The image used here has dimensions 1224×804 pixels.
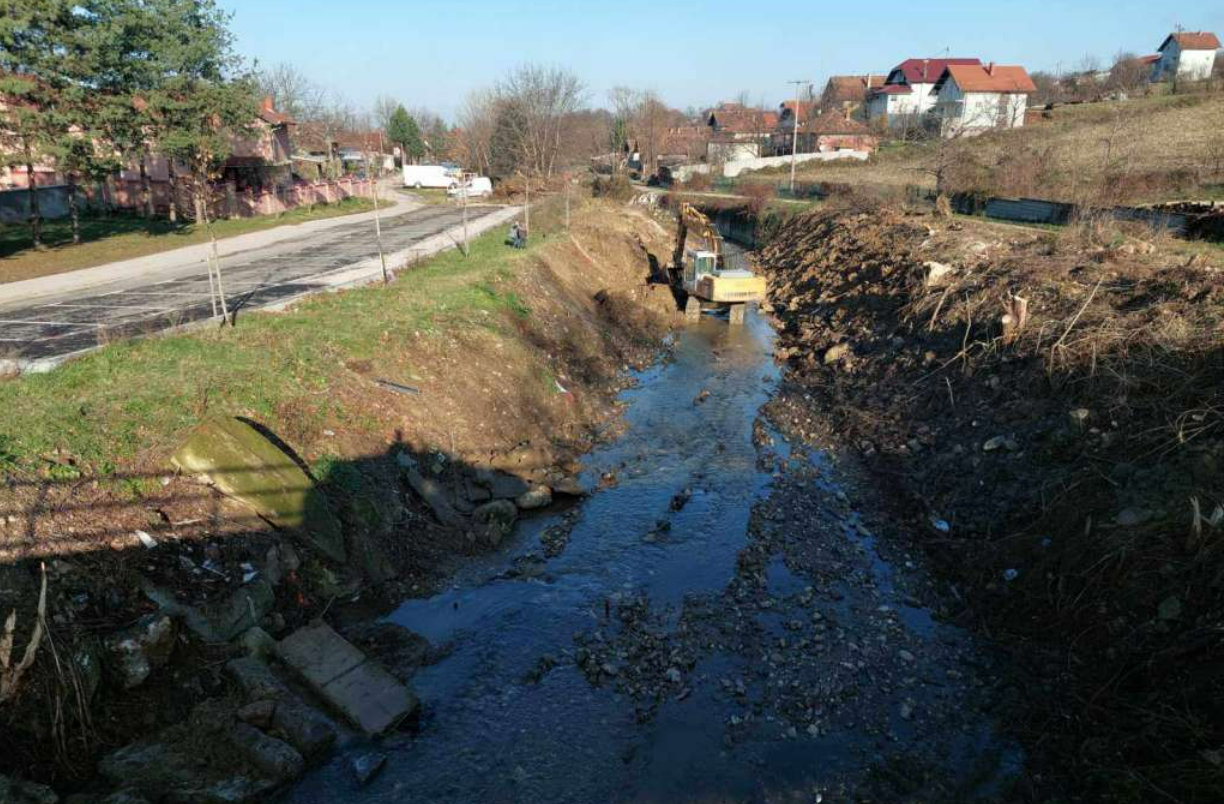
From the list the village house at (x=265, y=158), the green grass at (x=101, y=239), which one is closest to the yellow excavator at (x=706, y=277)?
the green grass at (x=101, y=239)

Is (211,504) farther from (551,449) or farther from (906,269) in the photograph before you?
(906,269)

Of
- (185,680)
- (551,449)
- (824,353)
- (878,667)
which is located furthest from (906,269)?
(185,680)

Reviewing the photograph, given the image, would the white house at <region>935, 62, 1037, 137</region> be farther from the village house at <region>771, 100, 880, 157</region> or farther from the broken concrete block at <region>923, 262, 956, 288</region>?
the broken concrete block at <region>923, 262, 956, 288</region>

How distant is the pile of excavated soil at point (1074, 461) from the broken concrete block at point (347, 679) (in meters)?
6.95

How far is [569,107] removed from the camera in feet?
220

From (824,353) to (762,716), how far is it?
15.2 metres

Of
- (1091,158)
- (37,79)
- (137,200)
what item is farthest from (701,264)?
(137,200)

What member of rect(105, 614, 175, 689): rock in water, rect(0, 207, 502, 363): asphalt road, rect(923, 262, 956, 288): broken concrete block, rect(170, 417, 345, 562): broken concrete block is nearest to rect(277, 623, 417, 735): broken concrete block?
rect(105, 614, 175, 689): rock in water

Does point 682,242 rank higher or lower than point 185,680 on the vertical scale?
higher

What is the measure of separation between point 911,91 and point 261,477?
294 ft

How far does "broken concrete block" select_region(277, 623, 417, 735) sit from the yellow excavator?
19.2 meters

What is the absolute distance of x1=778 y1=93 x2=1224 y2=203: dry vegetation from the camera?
30422 mm

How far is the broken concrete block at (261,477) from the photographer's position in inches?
379

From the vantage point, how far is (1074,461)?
11180 mm
